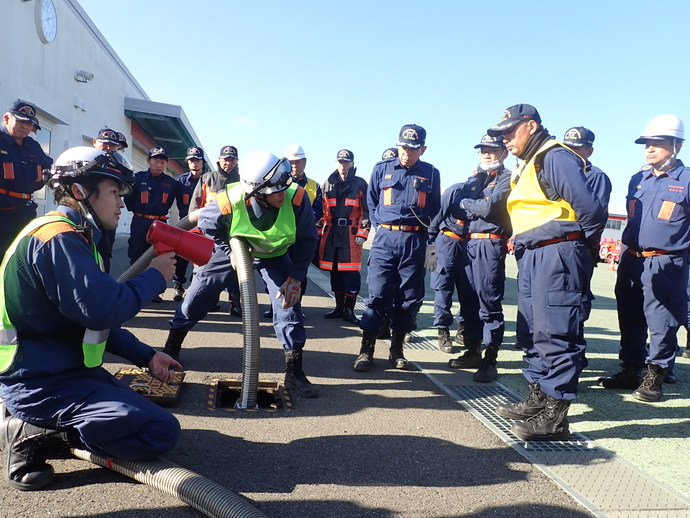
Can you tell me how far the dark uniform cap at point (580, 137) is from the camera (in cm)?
504

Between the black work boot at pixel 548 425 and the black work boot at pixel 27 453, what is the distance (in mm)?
2530

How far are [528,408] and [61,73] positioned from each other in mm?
11909

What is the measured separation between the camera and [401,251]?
4.32 m

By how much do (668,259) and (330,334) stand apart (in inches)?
131

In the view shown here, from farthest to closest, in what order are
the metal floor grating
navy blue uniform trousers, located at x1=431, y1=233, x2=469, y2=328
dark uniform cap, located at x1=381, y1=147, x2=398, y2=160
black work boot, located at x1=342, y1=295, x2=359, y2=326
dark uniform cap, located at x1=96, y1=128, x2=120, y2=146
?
dark uniform cap, located at x1=381, y1=147, x2=398, y2=160
black work boot, located at x1=342, y1=295, x2=359, y2=326
dark uniform cap, located at x1=96, y1=128, x2=120, y2=146
navy blue uniform trousers, located at x1=431, y1=233, x2=469, y2=328
the metal floor grating

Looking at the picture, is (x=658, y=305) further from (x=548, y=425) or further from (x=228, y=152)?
(x=228, y=152)

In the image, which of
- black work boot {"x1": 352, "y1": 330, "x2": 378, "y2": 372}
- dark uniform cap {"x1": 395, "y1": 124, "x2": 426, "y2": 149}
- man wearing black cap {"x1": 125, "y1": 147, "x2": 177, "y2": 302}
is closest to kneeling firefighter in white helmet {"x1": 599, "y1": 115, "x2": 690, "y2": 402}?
dark uniform cap {"x1": 395, "y1": 124, "x2": 426, "y2": 149}

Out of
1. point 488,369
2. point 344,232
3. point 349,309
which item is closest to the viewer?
point 488,369

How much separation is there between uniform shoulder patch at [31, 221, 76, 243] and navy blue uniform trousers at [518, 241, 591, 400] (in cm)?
263

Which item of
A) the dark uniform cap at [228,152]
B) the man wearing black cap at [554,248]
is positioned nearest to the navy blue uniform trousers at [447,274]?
the man wearing black cap at [554,248]

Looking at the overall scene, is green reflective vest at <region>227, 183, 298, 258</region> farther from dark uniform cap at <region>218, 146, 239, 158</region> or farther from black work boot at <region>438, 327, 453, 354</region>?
dark uniform cap at <region>218, 146, 239, 158</region>

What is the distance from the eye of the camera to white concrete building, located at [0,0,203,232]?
8508 mm

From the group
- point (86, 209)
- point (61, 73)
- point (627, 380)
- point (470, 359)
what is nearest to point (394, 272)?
point (470, 359)

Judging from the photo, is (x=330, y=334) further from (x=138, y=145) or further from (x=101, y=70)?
(x=138, y=145)
